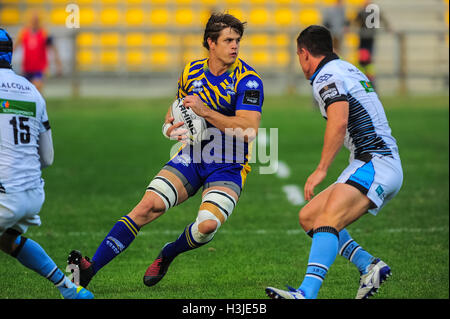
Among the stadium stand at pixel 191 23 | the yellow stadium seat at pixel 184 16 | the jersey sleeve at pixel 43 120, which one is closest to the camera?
the jersey sleeve at pixel 43 120

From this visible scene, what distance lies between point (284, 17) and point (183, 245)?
25967 mm

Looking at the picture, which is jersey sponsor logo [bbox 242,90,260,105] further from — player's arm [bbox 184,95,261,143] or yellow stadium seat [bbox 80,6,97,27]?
yellow stadium seat [bbox 80,6,97,27]

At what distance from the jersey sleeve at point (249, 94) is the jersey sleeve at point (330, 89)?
83cm

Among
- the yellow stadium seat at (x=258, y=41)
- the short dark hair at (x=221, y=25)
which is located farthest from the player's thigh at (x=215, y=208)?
the yellow stadium seat at (x=258, y=41)

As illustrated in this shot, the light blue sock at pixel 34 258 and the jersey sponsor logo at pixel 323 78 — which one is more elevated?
the jersey sponsor logo at pixel 323 78

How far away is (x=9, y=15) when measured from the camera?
3198cm

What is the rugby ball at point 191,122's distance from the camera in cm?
691

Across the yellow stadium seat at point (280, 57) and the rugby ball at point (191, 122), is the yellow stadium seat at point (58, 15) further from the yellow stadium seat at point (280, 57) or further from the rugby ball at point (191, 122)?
the rugby ball at point (191, 122)

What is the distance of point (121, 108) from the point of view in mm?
22750

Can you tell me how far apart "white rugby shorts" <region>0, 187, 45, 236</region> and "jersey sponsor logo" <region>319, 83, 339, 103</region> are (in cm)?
218

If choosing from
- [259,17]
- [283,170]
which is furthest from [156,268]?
[259,17]

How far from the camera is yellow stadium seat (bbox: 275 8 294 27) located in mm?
31773

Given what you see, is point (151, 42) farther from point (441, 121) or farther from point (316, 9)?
point (441, 121)

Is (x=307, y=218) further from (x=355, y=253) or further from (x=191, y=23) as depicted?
(x=191, y=23)
